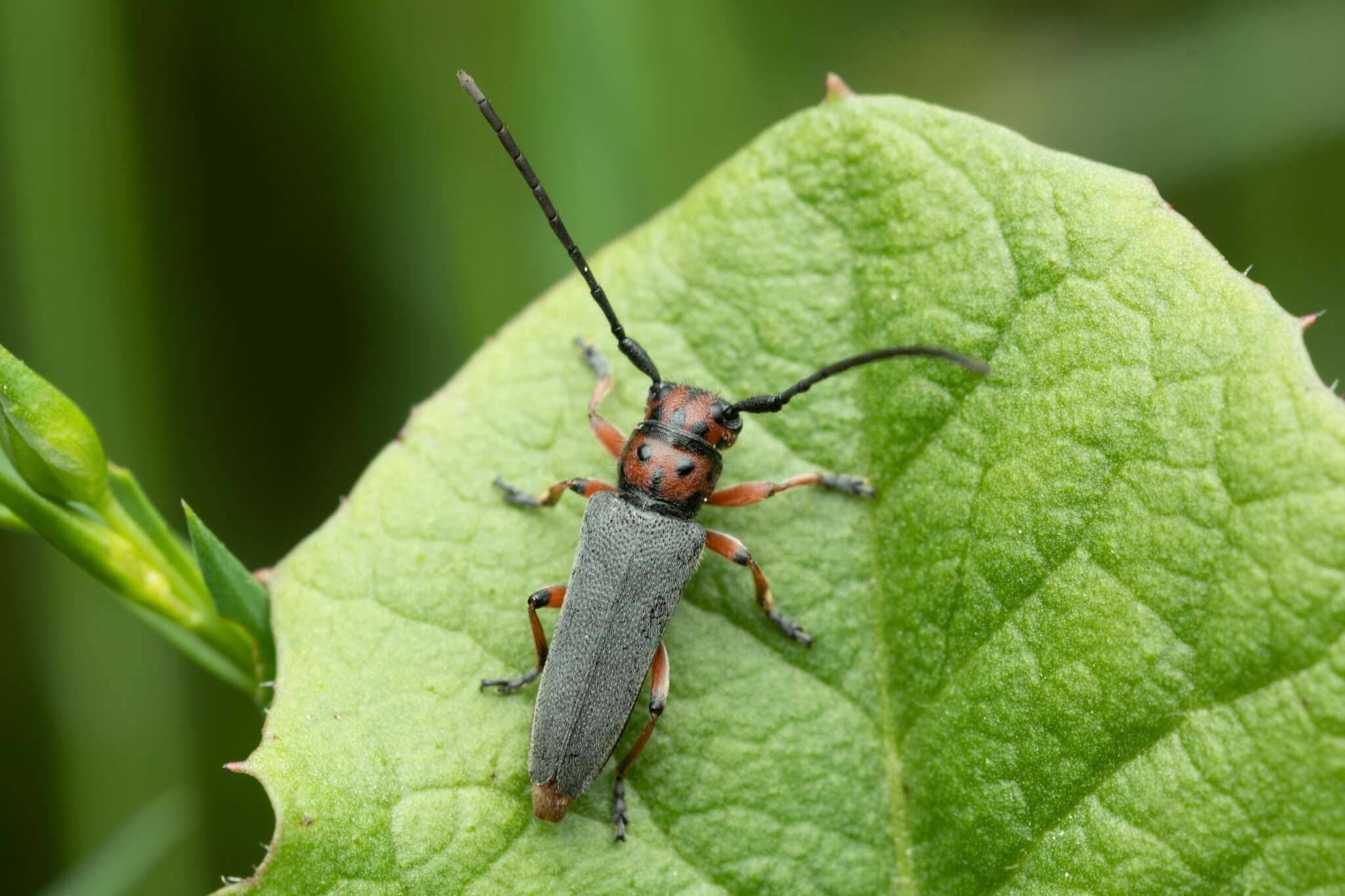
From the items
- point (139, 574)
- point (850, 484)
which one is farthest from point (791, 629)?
point (139, 574)

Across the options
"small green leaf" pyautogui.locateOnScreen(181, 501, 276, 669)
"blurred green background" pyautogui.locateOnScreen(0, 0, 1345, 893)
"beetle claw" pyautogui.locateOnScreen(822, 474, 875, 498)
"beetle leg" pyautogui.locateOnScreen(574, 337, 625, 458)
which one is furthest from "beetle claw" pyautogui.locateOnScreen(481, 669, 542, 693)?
"blurred green background" pyautogui.locateOnScreen(0, 0, 1345, 893)

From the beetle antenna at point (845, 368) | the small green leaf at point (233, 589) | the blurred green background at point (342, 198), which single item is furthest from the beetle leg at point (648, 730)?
the blurred green background at point (342, 198)

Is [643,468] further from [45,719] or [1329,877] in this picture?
[45,719]

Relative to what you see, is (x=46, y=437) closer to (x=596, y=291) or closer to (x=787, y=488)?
(x=596, y=291)

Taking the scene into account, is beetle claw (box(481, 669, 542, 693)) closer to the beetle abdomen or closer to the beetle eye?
the beetle abdomen

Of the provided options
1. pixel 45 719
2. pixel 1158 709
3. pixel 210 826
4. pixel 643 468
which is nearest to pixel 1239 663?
pixel 1158 709

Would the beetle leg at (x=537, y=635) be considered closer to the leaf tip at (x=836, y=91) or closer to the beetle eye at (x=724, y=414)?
the beetle eye at (x=724, y=414)
